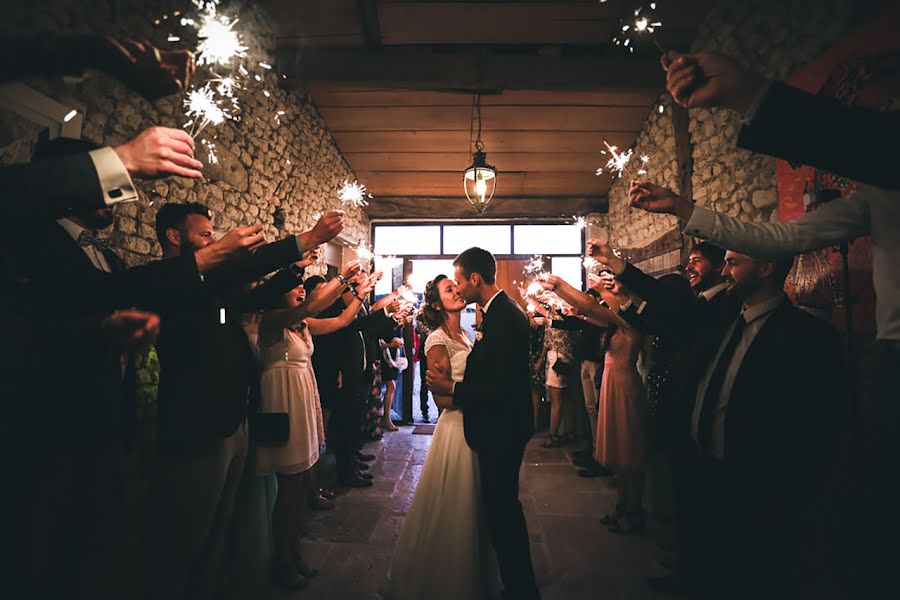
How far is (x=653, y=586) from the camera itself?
268 cm

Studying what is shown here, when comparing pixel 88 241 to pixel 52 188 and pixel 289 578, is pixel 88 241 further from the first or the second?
pixel 289 578

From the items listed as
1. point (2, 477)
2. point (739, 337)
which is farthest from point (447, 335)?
point (2, 477)

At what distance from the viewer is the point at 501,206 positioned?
8.41m

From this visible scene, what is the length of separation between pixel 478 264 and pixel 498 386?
Result: 751mm

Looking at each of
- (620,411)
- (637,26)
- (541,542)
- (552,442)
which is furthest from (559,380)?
(637,26)

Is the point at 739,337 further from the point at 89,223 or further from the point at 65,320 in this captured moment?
the point at 89,223

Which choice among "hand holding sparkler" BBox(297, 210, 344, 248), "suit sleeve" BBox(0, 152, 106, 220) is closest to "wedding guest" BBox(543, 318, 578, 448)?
"hand holding sparkler" BBox(297, 210, 344, 248)

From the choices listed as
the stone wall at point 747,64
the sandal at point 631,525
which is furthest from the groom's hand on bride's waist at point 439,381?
the stone wall at point 747,64

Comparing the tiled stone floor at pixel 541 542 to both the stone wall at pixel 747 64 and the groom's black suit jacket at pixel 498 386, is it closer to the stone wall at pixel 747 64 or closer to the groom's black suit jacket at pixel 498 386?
the groom's black suit jacket at pixel 498 386

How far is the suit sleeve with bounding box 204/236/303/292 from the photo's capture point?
159 centimetres

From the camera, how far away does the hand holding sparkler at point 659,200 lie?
152 centimetres

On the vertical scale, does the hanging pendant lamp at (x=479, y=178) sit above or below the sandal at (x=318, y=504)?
above

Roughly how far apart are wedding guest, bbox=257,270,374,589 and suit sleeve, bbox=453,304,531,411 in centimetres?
109

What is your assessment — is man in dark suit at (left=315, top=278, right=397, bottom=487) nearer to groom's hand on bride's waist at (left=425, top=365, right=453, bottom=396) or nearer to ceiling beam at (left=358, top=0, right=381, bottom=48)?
groom's hand on bride's waist at (left=425, top=365, right=453, bottom=396)
